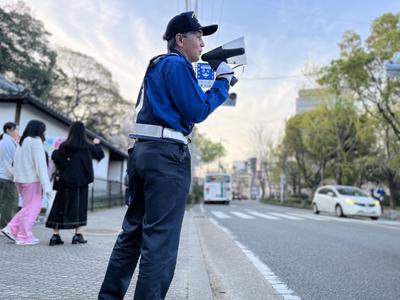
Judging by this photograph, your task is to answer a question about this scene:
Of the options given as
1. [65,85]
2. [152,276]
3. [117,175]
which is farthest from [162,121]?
[65,85]

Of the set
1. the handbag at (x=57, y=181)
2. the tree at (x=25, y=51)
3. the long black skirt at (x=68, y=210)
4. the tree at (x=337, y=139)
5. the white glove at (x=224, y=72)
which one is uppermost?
the tree at (x=25, y=51)

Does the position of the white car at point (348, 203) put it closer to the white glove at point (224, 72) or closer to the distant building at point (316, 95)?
the distant building at point (316, 95)

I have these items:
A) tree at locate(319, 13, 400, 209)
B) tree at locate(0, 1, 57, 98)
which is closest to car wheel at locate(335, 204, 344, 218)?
tree at locate(319, 13, 400, 209)

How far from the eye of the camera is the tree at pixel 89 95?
125 feet

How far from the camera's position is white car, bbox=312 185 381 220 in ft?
52.3

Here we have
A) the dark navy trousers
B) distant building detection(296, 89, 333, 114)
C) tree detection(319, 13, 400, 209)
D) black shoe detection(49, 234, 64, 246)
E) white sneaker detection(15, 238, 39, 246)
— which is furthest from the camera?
distant building detection(296, 89, 333, 114)

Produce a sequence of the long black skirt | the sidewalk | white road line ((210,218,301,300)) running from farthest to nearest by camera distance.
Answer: the long black skirt < white road line ((210,218,301,300)) < the sidewalk

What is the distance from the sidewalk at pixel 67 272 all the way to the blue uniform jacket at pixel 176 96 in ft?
5.10

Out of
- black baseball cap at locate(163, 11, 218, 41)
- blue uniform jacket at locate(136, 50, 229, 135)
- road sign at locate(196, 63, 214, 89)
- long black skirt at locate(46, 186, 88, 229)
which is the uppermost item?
road sign at locate(196, 63, 214, 89)

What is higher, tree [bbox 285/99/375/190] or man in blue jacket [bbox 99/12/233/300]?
tree [bbox 285/99/375/190]

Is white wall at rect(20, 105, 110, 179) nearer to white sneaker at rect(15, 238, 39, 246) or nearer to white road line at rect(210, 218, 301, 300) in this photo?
white sneaker at rect(15, 238, 39, 246)

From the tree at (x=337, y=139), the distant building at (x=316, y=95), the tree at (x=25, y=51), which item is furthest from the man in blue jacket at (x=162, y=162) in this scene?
the distant building at (x=316, y=95)

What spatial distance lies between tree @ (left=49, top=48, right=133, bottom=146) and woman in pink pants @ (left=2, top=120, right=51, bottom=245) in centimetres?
3293

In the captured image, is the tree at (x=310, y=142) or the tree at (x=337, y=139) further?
the tree at (x=310, y=142)
